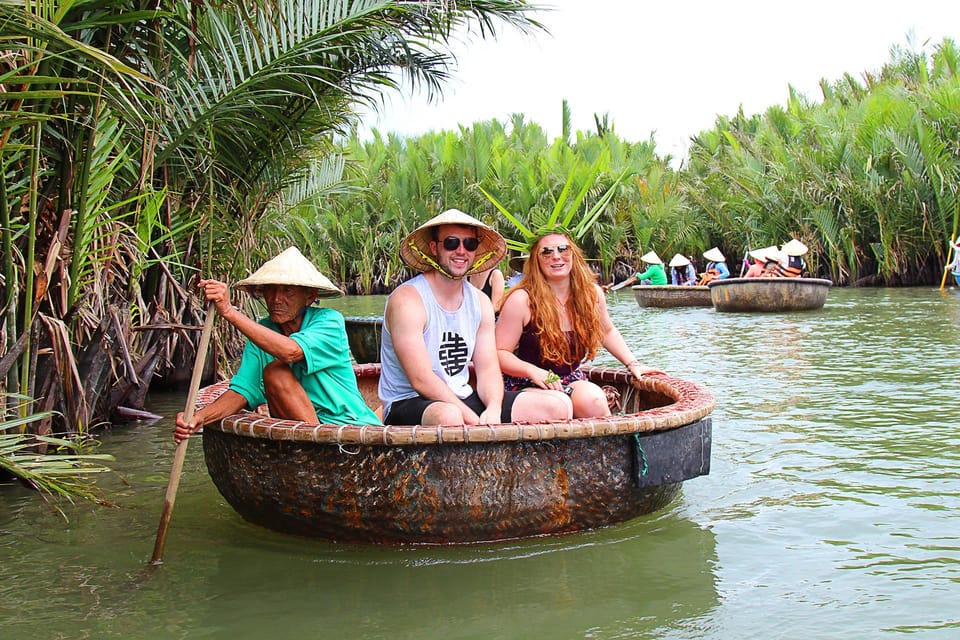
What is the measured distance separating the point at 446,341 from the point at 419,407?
31 cm

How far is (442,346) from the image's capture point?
4164mm

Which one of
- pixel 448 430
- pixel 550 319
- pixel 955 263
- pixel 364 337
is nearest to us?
pixel 448 430

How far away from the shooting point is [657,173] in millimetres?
24312

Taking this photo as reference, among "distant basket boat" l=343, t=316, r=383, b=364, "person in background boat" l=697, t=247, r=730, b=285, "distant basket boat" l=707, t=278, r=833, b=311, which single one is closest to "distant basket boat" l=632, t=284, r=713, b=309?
"person in background boat" l=697, t=247, r=730, b=285

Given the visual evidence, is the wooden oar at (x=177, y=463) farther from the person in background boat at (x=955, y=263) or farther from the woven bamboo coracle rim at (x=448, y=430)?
the person in background boat at (x=955, y=263)

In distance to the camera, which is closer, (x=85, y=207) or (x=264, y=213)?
(x=85, y=207)

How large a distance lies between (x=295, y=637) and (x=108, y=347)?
10.2 ft

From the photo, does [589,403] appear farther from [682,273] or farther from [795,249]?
[682,273]

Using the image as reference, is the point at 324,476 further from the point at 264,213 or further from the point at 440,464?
the point at 264,213

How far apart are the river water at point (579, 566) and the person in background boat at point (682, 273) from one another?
1409 centimetres

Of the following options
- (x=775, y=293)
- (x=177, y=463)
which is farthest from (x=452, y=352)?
(x=775, y=293)

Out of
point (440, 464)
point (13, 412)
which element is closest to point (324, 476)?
point (440, 464)

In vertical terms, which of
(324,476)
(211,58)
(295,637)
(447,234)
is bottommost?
(295,637)

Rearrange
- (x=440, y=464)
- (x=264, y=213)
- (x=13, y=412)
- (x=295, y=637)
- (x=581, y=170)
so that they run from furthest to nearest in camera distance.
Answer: (x=581, y=170)
(x=264, y=213)
(x=13, y=412)
(x=440, y=464)
(x=295, y=637)
